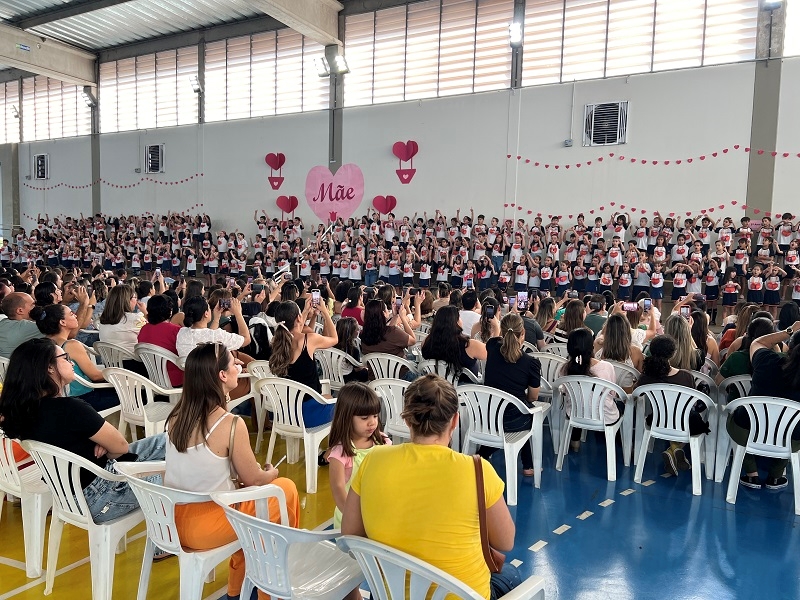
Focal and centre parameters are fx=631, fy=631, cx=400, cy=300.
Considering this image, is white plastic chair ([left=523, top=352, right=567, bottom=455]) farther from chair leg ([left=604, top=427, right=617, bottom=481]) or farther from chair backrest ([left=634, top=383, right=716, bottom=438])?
chair backrest ([left=634, top=383, right=716, bottom=438])

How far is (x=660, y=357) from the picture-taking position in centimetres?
409

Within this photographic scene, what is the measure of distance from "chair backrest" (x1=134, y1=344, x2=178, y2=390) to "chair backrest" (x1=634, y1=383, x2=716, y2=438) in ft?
10.6

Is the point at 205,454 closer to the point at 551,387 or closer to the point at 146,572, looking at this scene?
the point at 146,572

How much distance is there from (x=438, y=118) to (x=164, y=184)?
10.00m

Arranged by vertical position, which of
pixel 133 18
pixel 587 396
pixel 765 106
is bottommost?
pixel 587 396

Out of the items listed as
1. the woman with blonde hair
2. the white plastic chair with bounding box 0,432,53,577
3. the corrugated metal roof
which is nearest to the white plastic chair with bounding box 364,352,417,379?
the woman with blonde hair

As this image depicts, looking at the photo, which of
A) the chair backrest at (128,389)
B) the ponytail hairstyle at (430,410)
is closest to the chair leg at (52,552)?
the chair backrest at (128,389)

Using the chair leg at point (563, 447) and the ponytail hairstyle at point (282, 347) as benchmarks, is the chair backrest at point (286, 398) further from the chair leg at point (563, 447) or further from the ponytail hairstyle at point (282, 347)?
the chair leg at point (563, 447)

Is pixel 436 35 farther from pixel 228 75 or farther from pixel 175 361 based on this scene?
pixel 175 361

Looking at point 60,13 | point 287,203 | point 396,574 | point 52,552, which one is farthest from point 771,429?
point 60,13

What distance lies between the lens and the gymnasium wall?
1255 cm

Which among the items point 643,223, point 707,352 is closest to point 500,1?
point 643,223

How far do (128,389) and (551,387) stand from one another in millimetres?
2899

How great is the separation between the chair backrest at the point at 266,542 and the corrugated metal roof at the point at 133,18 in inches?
643
